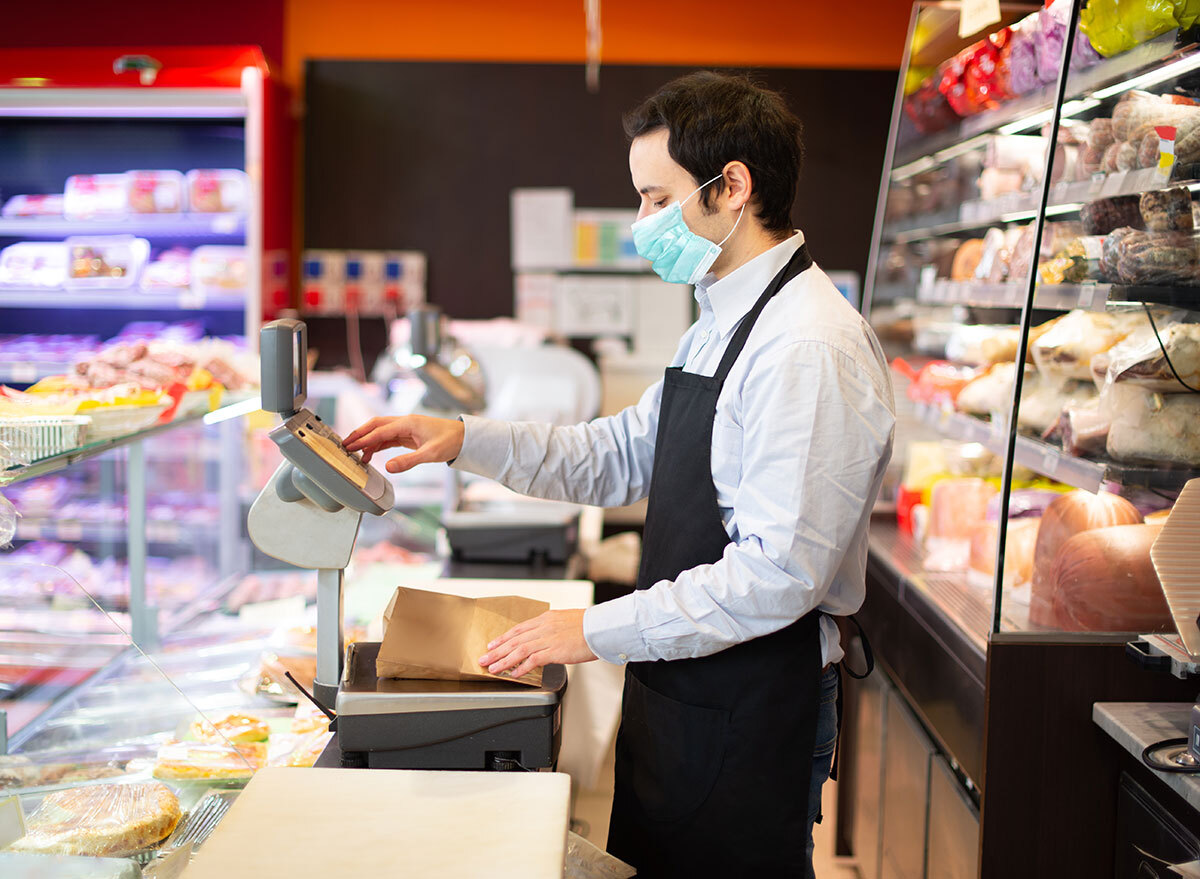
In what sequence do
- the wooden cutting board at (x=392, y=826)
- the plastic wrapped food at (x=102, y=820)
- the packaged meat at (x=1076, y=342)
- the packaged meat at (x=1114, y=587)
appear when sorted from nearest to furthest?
1. the wooden cutting board at (x=392, y=826)
2. the plastic wrapped food at (x=102, y=820)
3. the packaged meat at (x=1114, y=587)
4. the packaged meat at (x=1076, y=342)

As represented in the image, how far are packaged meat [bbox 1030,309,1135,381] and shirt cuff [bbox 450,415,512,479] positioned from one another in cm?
127

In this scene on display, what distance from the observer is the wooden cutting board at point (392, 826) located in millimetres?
1314

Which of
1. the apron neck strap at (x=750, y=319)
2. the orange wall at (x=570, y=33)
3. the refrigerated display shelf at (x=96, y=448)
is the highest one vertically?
the orange wall at (x=570, y=33)

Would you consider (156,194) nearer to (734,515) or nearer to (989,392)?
(989,392)

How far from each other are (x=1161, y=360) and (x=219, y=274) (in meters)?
4.45

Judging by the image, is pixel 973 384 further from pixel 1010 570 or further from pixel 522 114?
pixel 522 114

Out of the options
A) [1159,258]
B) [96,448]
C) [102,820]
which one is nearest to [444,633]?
[102,820]

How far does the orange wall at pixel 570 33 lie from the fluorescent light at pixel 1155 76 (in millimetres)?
3844

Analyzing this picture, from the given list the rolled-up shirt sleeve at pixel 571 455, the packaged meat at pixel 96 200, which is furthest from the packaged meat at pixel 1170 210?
the packaged meat at pixel 96 200

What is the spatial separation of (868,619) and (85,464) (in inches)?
122

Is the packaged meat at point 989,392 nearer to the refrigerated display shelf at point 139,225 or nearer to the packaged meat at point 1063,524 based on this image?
the packaged meat at point 1063,524

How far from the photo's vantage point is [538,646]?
5.03ft

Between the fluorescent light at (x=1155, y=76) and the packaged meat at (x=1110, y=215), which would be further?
the packaged meat at (x=1110, y=215)

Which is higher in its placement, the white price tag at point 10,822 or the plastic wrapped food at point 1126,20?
the plastic wrapped food at point 1126,20
